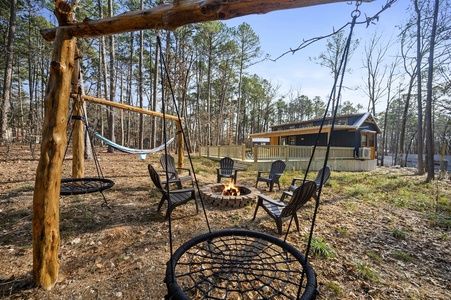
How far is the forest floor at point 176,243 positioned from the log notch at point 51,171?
0.22 metres

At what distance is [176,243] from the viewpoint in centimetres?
243

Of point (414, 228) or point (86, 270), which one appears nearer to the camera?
point (86, 270)

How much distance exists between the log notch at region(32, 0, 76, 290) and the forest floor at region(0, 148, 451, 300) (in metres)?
0.22

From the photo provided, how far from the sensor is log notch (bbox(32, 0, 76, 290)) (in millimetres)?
1601

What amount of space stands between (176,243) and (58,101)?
1.97 metres

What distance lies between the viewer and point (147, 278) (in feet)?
5.81

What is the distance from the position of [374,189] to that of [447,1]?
8.57m

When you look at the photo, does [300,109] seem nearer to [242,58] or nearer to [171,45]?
[242,58]

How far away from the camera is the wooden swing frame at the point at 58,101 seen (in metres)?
1.56

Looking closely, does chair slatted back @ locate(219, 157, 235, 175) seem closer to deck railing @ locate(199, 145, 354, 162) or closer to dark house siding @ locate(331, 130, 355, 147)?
deck railing @ locate(199, 145, 354, 162)

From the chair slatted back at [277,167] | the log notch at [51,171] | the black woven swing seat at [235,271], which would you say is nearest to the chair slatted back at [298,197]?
the black woven swing seat at [235,271]

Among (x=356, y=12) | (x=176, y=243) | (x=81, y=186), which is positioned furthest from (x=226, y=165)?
(x=356, y=12)

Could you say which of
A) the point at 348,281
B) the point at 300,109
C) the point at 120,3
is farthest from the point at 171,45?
the point at 300,109

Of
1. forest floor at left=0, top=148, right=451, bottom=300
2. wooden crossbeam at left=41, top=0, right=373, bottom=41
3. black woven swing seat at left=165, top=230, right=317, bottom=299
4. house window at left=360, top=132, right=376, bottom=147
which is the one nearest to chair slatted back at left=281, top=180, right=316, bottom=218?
forest floor at left=0, top=148, right=451, bottom=300
